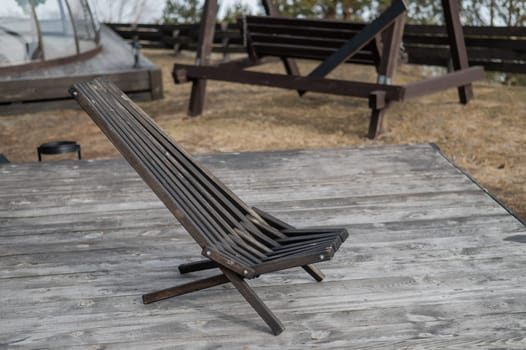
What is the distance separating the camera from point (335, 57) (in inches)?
347

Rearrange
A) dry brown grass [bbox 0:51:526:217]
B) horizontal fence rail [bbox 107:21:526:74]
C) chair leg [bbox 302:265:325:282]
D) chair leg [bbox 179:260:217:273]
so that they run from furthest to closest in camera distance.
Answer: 1. horizontal fence rail [bbox 107:21:526:74]
2. dry brown grass [bbox 0:51:526:217]
3. chair leg [bbox 179:260:217:273]
4. chair leg [bbox 302:265:325:282]

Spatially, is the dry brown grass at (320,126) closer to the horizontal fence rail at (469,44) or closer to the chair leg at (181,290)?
the horizontal fence rail at (469,44)

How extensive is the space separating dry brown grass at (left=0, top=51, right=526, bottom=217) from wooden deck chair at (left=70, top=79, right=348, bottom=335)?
377cm

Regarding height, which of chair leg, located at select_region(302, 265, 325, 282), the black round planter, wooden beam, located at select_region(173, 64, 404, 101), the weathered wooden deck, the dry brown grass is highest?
wooden beam, located at select_region(173, 64, 404, 101)

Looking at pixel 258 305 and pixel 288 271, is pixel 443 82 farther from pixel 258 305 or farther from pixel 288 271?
pixel 258 305

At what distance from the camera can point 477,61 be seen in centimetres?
1126

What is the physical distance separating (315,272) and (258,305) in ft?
1.72

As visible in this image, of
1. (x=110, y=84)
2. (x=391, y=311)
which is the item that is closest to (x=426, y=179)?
(x=391, y=311)

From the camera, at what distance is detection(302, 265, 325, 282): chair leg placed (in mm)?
3562

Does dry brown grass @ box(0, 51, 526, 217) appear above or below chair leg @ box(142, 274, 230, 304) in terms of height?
below

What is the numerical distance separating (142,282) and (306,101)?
7.46m

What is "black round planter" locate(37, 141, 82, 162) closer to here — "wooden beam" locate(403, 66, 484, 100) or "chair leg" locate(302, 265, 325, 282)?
"chair leg" locate(302, 265, 325, 282)

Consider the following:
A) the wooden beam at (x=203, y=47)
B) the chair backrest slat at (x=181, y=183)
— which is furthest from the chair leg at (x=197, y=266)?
the wooden beam at (x=203, y=47)

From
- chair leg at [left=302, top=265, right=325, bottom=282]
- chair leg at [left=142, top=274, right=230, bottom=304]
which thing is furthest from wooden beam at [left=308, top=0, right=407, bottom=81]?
chair leg at [left=142, top=274, right=230, bottom=304]
